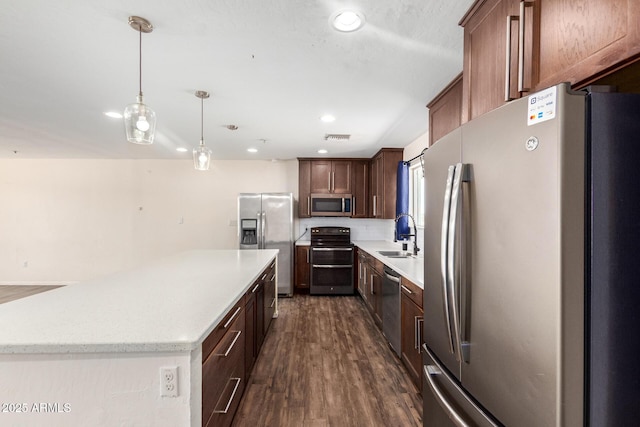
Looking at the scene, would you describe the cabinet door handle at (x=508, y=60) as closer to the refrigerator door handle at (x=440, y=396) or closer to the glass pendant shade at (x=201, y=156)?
the refrigerator door handle at (x=440, y=396)

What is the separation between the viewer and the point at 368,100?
2.52 meters

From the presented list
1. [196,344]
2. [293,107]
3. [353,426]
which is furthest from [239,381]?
[293,107]

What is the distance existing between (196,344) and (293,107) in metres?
2.22

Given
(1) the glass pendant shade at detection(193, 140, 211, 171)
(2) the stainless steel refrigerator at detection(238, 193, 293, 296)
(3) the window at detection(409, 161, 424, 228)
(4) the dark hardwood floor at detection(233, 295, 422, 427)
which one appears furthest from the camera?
(2) the stainless steel refrigerator at detection(238, 193, 293, 296)

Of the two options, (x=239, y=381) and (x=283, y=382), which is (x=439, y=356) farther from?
(x=283, y=382)

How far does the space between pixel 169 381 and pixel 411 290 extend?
1.67m

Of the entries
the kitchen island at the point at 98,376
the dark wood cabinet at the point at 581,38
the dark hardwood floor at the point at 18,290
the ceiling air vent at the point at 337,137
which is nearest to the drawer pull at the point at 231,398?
the kitchen island at the point at 98,376

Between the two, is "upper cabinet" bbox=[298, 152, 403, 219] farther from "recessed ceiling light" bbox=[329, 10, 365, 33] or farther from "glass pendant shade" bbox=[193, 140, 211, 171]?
"recessed ceiling light" bbox=[329, 10, 365, 33]

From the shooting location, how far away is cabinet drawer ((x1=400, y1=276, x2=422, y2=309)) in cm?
200

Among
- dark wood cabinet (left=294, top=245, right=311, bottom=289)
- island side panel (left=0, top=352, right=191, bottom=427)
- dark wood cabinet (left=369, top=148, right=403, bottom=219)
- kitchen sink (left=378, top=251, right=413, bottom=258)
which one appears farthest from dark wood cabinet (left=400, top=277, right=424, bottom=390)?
dark wood cabinet (left=294, top=245, right=311, bottom=289)

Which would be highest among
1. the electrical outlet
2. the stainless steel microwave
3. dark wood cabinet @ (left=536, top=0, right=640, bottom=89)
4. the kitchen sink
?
dark wood cabinet @ (left=536, top=0, right=640, bottom=89)

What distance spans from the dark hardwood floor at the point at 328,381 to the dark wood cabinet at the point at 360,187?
2.08 m

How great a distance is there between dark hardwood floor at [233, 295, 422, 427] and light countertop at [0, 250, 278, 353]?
34.5 inches

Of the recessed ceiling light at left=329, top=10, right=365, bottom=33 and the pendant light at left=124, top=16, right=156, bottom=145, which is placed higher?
the recessed ceiling light at left=329, top=10, right=365, bottom=33
